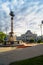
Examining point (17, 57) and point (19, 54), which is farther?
point (19, 54)

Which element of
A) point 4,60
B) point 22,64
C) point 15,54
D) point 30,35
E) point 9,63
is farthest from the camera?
point 30,35

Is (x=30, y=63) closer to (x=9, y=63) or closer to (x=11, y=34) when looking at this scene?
(x=9, y=63)

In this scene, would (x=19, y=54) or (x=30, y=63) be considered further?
(x=19, y=54)

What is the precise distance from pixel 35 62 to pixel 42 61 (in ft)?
1.38

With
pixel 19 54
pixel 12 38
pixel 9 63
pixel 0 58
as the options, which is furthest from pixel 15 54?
pixel 12 38

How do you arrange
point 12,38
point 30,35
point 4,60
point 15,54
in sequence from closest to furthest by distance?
point 4,60, point 15,54, point 12,38, point 30,35

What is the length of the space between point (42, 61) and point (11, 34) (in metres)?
40.9

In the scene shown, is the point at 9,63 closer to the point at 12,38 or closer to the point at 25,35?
the point at 12,38

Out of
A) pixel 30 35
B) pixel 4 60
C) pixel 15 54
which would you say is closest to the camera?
pixel 4 60

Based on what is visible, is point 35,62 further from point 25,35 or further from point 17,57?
point 25,35

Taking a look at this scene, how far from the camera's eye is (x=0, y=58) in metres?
11.6

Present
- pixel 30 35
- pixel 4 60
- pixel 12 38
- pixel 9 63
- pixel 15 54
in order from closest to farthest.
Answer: pixel 9 63 → pixel 4 60 → pixel 15 54 → pixel 12 38 → pixel 30 35

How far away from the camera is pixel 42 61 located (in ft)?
32.8

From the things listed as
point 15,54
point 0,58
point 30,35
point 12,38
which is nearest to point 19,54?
point 15,54
